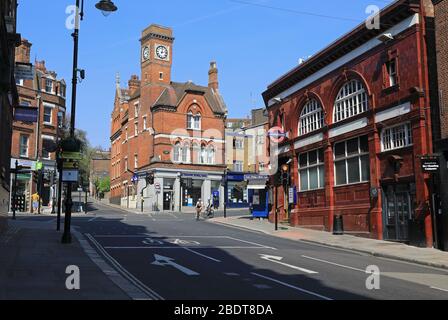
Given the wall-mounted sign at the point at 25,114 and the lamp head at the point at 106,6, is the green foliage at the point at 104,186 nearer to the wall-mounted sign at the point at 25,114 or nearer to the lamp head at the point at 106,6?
the wall-mounted sign at the point at 25,114

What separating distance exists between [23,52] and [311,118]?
3380 cm

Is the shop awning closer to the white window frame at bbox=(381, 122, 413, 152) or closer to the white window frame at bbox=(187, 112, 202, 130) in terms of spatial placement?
the white window frame at bbox=(381, 122, 413, 152)

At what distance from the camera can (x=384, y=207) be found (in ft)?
81.3

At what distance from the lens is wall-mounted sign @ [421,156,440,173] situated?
20.7 m

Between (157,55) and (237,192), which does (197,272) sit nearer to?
(157,55)

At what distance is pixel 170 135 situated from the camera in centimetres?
6188

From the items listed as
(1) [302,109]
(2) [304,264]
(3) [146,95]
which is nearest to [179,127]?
(3) [146,95]

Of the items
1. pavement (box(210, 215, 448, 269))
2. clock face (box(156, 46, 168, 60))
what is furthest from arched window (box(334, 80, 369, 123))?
clock face (box(156, 46, 168, 60))

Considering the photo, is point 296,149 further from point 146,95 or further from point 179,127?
point 146,95

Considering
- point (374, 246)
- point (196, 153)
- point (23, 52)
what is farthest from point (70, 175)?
point (196, 153)

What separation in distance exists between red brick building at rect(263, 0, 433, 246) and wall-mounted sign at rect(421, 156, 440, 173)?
1.04m

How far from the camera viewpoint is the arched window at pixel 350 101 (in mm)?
26984
